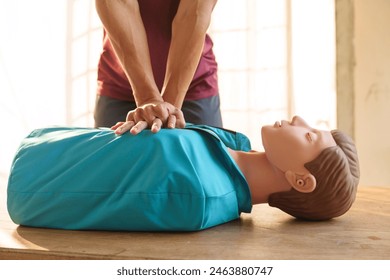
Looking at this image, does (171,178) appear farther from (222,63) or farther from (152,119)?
(222,63)

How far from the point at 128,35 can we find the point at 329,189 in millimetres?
812

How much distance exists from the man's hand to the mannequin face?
24 cm

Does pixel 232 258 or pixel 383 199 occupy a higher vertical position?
pixel 232 258

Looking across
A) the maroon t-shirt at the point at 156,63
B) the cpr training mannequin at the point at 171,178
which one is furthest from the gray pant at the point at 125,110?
the cpr training mannequin at the point at 171,178

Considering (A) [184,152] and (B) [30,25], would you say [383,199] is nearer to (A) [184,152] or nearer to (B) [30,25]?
(A) [184,152]

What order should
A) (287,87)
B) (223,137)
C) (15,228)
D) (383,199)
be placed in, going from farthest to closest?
(287,87)
(383,199)
(223,137)
(15,228)

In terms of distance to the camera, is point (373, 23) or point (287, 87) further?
point (287, 87)

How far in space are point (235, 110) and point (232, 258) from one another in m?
3.47

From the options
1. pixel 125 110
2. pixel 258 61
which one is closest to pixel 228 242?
pixel 125 110

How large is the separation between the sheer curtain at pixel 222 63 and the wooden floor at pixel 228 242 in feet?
7.87

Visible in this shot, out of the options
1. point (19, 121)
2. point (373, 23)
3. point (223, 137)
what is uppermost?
point (373, 23)

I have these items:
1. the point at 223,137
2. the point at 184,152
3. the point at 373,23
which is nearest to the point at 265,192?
the point at 223,137

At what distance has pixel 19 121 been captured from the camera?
481 cm

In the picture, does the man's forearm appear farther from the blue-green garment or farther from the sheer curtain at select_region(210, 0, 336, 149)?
the sheer curtain at select_region(210, 0, 336, 149)
